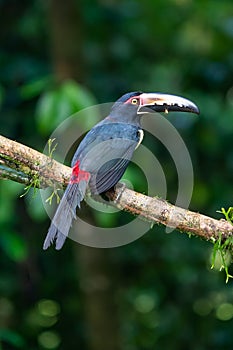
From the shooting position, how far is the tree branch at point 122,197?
241 cm

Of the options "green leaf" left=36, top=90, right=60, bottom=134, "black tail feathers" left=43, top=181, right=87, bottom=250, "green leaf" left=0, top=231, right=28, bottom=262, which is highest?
"green leaf" left=36, top=90, right=60, bottom=134

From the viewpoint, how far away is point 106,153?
288 centimetres

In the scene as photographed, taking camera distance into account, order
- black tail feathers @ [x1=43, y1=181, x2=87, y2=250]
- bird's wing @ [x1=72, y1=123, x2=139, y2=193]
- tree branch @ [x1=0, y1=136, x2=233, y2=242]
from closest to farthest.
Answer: tree branch @ [x1=0, y1=136, x2=233, y2=242], black tail feathers @ [x1=43, y1=181, x2=87, y2=250], bird's wing @ [x1=72, y1=123, x2=139, y2=193]

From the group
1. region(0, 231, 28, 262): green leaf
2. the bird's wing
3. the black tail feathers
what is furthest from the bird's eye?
region(0, 231, 28, 262): green leaf

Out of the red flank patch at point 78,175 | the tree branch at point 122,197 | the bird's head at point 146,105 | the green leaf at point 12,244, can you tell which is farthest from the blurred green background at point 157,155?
the tree branch at point 122,197

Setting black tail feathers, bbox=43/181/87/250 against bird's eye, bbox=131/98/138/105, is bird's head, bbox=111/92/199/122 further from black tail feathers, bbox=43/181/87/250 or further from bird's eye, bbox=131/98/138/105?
black tail feathers, bbox=43/181/87/250

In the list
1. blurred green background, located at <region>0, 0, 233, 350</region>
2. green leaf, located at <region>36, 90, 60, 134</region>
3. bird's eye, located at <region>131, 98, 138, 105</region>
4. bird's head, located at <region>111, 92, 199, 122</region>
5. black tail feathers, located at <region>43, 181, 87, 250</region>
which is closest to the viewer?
black tail feathers, located at <region>43, 181, 87, 250</region>

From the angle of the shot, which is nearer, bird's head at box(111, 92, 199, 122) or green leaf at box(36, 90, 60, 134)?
bird's head at box(111, 92, 199, 122)

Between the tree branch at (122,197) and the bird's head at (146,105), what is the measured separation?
0.53 m

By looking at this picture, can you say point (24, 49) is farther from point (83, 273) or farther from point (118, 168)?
point (118, 168)

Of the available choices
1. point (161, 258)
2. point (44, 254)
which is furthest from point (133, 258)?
point (44, 254)

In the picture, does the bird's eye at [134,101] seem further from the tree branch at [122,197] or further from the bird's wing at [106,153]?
the tree branch at [122,197]

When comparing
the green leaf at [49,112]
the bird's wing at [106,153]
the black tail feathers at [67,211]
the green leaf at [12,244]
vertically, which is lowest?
the black tail feathers at [67,211]

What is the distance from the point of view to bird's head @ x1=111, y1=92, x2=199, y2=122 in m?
2.98
